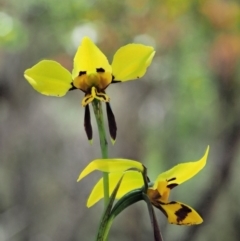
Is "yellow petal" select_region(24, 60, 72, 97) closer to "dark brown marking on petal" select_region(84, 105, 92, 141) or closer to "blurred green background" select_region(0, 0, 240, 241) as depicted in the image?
"dark brown marking on petal" select_region(84, 105, 92, 141)

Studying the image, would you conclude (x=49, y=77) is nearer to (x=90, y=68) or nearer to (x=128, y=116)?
(x=90, y=68)

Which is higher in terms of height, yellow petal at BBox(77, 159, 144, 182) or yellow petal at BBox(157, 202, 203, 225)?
yellow petal at BBox(77, 159, 144, 182)

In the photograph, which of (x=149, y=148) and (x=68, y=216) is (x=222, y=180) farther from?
(x=68, y=216)

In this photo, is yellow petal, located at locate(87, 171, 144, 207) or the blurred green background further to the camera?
the blurred green background

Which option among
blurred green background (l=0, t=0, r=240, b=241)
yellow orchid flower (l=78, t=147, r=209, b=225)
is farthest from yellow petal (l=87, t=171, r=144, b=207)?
blurred green background (l=0, t=0, r=240, b=241)

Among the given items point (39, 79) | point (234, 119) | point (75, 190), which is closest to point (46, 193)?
point (75, 190)

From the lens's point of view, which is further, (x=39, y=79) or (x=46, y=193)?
(x=46, y=193)

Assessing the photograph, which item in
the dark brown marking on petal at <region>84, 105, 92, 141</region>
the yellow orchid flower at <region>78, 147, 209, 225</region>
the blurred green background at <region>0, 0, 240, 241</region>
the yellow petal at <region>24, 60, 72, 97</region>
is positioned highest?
the blurred green background at <region>0, 0, 240, 241</region>

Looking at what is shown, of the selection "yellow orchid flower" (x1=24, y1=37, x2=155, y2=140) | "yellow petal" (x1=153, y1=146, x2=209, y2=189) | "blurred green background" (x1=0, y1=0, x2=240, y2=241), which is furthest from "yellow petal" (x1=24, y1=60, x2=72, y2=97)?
"blurred green background" (x1=0, y1=0, x2=240, y2=241)
